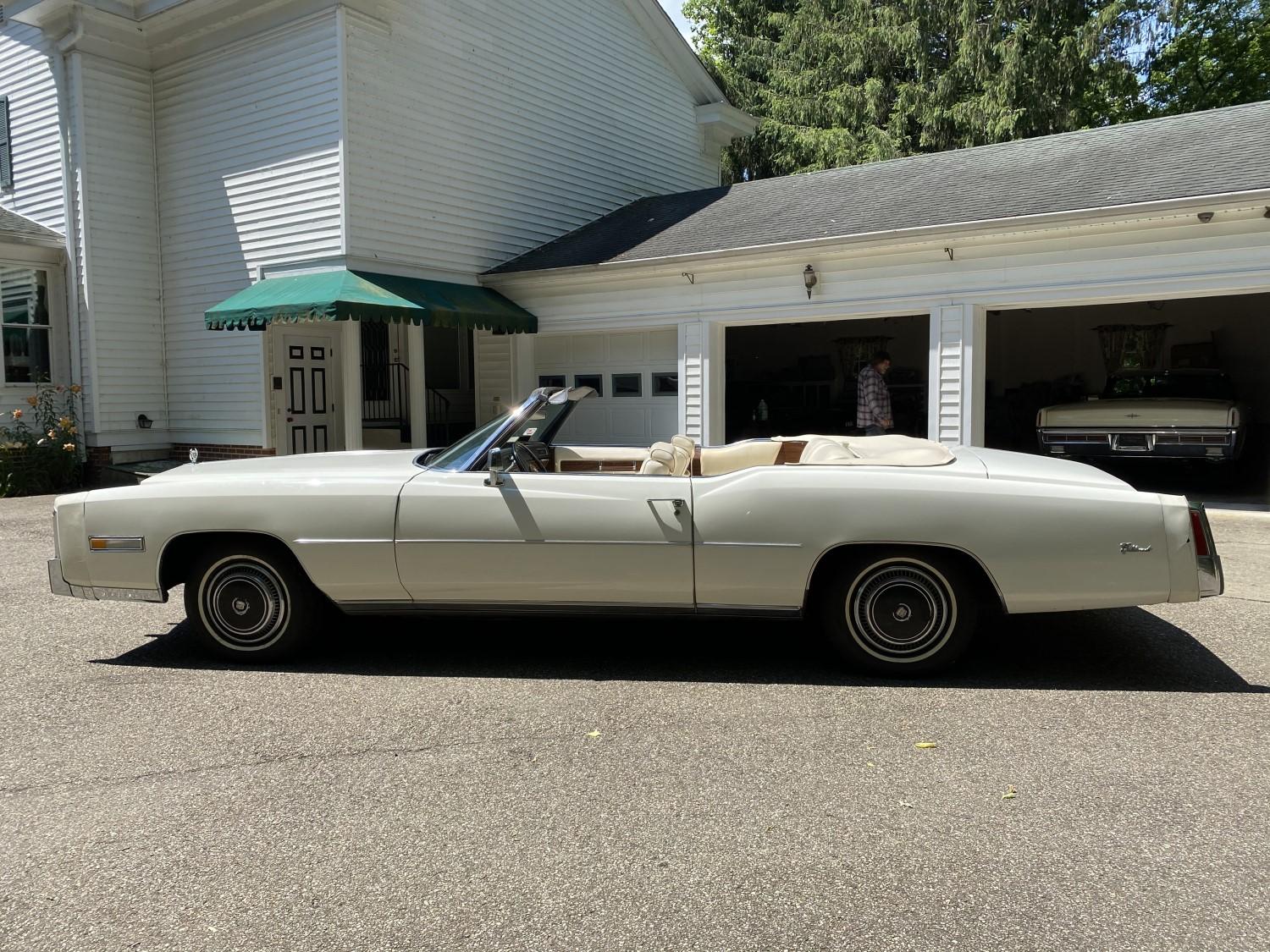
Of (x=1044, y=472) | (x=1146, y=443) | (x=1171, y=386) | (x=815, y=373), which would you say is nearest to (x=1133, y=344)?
(x=1171, y=386)

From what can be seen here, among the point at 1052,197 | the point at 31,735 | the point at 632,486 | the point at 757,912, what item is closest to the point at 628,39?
the point at 1052,197

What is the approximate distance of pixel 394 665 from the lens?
4805 millimetres

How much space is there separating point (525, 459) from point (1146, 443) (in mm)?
8611

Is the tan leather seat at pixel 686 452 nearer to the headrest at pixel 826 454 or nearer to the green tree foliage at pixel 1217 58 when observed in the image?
the headrest at pixel 826 454

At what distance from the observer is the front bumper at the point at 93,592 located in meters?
4.69

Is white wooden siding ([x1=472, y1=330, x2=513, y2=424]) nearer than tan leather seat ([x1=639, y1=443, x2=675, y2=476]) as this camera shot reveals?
No

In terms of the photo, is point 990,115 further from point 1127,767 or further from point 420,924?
point 420,924

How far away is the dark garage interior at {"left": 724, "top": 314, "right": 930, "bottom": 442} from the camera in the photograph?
16.9 meters

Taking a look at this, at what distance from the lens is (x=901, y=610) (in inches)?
172

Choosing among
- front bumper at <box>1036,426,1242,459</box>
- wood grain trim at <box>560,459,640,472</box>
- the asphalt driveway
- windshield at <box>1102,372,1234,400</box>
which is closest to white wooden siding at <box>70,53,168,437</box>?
the asphalt driveway

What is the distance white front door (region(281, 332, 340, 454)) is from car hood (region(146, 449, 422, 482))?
26.3ft

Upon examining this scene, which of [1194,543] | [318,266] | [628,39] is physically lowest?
[1194,543]

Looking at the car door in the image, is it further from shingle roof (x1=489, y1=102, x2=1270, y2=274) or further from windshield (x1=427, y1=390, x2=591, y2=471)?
shingle roof (x1=489, y1=102, x2=1270, y2=274)

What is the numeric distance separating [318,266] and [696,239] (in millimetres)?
4705
